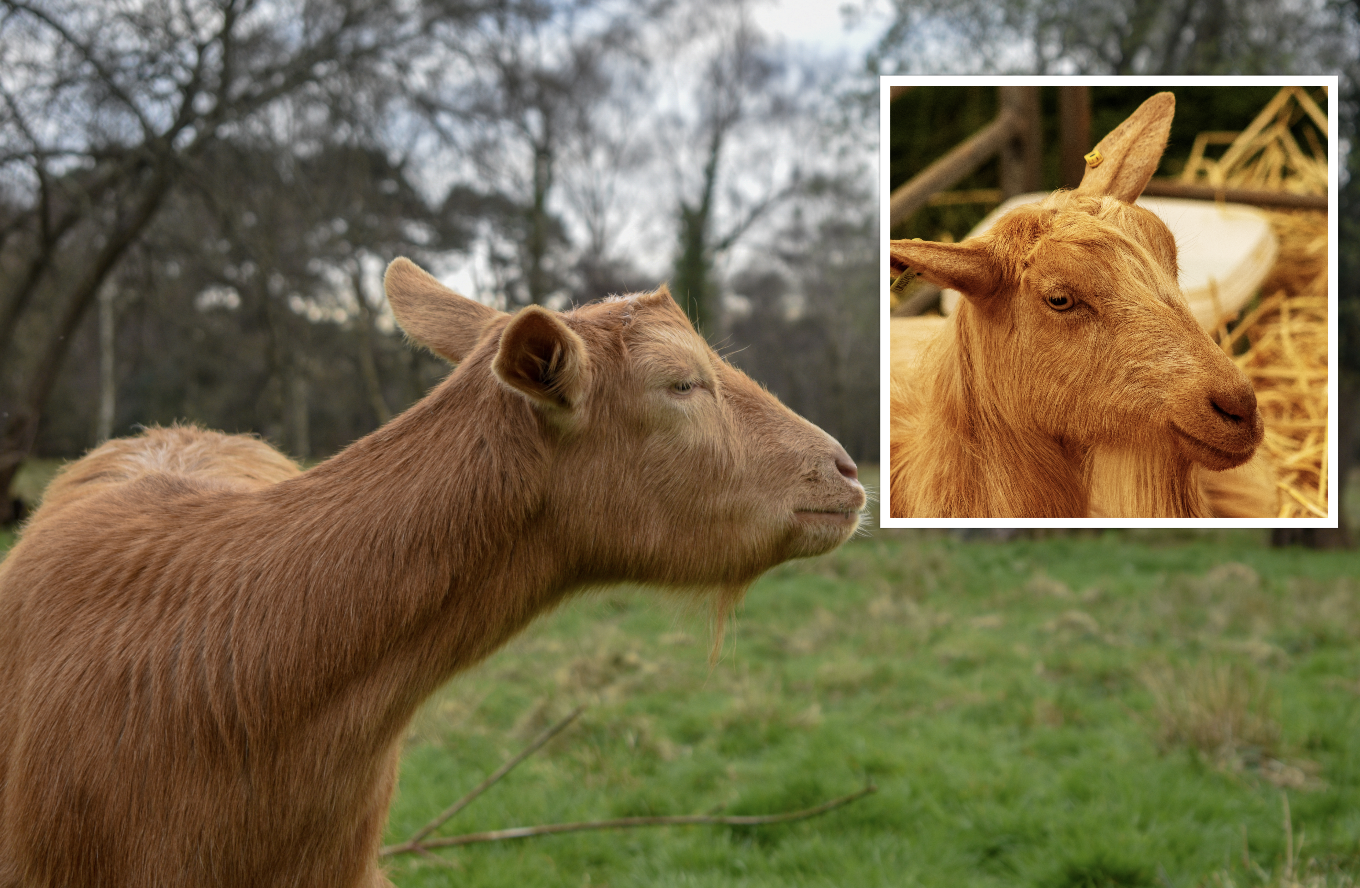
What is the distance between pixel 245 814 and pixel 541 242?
523 inches

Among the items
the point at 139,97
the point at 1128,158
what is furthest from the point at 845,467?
the point at 139,97

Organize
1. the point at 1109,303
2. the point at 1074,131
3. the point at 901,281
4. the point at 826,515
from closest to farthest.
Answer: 1. the point at 826,515
2. the point at 1109,303
3. the point at 901,281
4. the point at 1074,131

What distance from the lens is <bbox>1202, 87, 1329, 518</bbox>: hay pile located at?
3217mm

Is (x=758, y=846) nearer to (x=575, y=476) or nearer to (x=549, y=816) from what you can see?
(x=549, y=816)

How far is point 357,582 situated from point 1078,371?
213 centimetres

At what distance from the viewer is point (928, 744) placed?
5.34 meters

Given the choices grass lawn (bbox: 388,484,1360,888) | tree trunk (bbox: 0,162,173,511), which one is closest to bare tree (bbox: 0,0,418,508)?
tree trunk (bbox: 0,162,173,511)

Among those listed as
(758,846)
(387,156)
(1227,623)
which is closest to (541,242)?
(387,156)

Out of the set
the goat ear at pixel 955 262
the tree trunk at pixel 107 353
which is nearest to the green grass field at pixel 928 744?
the goat ear at pixel 955 262

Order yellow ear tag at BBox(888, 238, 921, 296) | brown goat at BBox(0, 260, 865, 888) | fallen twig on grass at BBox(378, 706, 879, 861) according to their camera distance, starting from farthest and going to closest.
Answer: fallen twig on grass at BBox(378, 706, 879, 861)
yellow ear tag at BBox(888, 238, 921, 296)
brown goat at BBox(0, 260, 865, 888)

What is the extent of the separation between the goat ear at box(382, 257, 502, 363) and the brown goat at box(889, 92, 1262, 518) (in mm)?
1284

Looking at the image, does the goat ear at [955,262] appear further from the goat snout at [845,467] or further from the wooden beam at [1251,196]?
the goat snout at [845,467]

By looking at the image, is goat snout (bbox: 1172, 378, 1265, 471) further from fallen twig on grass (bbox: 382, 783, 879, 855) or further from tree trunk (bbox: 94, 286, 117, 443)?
tree trunk (bbox: 94, 286, 117, 443)

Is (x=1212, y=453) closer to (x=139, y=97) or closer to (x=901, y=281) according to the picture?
(x=901, y=281)
